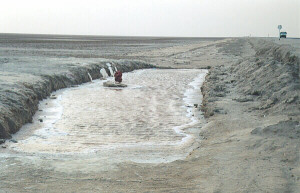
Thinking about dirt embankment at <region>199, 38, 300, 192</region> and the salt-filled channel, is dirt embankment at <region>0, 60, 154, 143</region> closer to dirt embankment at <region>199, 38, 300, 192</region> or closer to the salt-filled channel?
the salt-filled channel

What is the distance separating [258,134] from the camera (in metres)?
6.41

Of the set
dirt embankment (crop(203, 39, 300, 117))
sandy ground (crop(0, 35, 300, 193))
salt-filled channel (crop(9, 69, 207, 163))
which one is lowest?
salt-filled channel (crop(9, 69, 207, 163))

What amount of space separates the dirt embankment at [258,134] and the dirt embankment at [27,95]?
12.8 feet

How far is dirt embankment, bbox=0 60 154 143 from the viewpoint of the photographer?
791 centimetres

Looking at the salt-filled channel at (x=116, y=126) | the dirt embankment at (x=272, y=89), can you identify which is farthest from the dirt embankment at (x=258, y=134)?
the salt-filled channel at (x=116, y=126)

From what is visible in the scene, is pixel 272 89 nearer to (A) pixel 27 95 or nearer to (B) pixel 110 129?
(B) pixel 110 129

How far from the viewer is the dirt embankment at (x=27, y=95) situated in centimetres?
791

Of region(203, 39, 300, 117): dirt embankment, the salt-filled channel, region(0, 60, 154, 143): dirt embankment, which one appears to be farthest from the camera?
region(203, 39, 300, 117): dirt embankment

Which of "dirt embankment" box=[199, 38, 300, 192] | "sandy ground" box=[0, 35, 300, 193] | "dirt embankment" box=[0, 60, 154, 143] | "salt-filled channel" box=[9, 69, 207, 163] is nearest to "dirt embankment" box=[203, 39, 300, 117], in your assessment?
"dirt embankment" box=[199, 38, 300, 192]

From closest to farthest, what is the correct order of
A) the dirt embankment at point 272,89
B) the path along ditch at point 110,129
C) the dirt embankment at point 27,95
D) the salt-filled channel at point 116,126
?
the path along ditch at point 110,129 < the salt-filled channel at point 116,126 < the dirt embankment at point 27,95 < the dirt embankment at point 272,89

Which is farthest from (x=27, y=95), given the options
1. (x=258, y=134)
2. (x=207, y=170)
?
(x=207, y=170)

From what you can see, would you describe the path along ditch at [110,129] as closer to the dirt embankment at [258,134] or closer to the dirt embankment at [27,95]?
the dirt embankment at [27,95]

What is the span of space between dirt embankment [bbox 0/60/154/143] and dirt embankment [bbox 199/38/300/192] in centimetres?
392

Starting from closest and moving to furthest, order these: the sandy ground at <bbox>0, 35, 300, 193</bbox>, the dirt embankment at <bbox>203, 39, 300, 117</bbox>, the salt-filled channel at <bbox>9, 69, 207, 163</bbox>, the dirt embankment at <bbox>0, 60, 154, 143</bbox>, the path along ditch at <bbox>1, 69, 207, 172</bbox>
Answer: the sandy ground at <bbox>0, 35, 300, 193</bbox>
the path along ditch at <bbox>1, 69, 207, 172</bbox>
the salt-filled channel at <bbox>9, 69, 207, 163</bbox>
the dirt embankment at <bbox>0, 60, 154, 143</bbox>
the dirt embankment at <bbox>203, 39, 300, 117</bbox>
